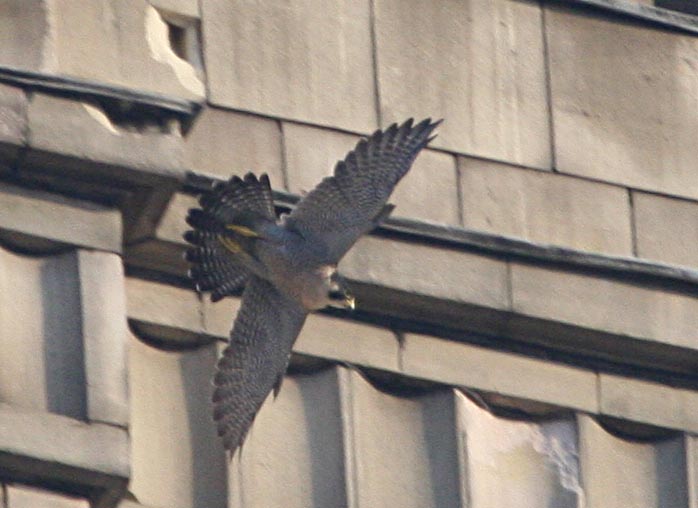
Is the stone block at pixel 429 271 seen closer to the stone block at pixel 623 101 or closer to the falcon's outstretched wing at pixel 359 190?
the falcon's outstretched wing at pixel 359 190

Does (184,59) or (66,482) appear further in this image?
(184,59)

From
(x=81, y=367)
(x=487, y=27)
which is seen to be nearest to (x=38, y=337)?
(x=81, y=367)

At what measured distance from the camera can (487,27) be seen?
76.2ft

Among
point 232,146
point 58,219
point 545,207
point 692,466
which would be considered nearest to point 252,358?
point 232,146

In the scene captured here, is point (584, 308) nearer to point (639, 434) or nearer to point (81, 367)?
point (639, 434)

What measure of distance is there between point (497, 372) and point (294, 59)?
75.9 inches

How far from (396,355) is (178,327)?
4.10 ft

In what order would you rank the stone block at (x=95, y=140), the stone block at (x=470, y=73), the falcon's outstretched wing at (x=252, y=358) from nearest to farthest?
1. the stone block at (x=95, y=140)
2. the falcon's outstretched wing at (x=252, y=358)
3. the stone block at (x=470, y=73)

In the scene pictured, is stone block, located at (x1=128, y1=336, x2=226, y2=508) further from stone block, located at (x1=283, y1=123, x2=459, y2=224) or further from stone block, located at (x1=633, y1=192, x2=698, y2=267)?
stone block, located at (x1=633, y1=192, x2=698, y2=267)

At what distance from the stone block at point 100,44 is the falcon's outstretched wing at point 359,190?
887 millimetres

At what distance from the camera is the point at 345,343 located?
22.3m

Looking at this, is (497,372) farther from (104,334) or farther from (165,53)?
(104,334)

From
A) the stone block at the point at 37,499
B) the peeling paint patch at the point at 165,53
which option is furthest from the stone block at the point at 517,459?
the stone block at the point at 37,499

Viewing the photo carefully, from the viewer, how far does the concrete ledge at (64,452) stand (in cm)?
2059
